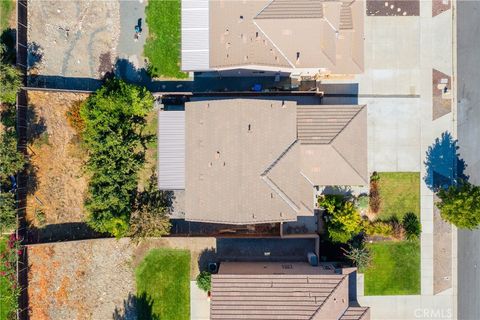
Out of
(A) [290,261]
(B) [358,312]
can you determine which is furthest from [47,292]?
(B) [358,312]

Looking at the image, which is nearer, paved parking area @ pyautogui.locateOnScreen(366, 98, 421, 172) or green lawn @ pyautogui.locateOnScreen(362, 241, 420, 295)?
green lawn @ pyautogui.locateOnScreen(362, 241, 420, 295)

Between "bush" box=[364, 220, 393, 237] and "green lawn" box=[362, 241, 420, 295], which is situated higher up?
"bush" box=[364, 220, 393, 237]

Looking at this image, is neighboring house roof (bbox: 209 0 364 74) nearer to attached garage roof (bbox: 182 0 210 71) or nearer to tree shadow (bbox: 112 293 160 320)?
attached garage roof (bbox: 182 0 210 71)

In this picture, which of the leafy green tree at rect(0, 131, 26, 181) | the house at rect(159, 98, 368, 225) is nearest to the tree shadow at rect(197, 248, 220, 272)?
the house at rect(159, 98, 368, 225)

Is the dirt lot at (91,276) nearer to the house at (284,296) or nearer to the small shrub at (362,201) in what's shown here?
the house at (284,296)

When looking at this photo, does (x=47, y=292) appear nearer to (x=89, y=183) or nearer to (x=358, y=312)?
(x=89, y=183)

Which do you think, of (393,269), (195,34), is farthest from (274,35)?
(393,269)

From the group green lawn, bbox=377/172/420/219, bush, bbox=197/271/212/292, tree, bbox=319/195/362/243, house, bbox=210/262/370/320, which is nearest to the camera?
house, bbox=210/262/370/320
